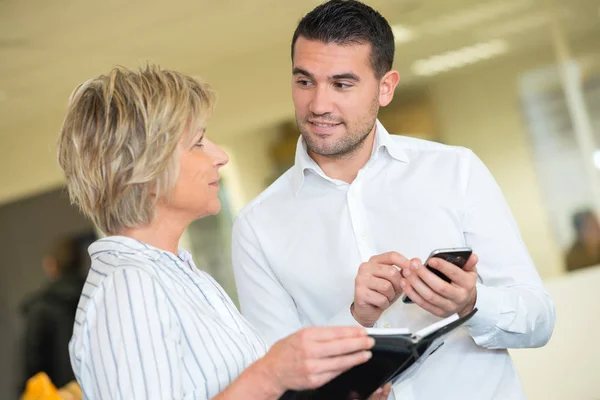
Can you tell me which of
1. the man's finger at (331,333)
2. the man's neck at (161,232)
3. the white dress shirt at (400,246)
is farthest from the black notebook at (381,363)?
the white dress shirt at (400,246)

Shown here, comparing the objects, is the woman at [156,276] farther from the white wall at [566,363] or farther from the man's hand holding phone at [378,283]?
the white wall at [566,363]

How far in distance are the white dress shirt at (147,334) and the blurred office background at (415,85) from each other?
3.96 metres

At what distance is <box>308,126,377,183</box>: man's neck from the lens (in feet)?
7.12

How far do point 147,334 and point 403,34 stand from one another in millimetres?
5149

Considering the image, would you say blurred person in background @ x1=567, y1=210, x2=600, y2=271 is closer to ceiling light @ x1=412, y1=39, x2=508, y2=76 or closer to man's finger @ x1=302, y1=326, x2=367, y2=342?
ceiling light @ x1=412, y1=39, x2=508, y2=76

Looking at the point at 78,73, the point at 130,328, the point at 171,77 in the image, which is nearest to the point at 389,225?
the point at 171,77

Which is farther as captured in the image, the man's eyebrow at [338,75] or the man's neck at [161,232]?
the man's eyebrow at [338,75]

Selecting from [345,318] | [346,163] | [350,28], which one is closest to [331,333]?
[345,318]

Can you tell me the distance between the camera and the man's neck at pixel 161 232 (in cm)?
148

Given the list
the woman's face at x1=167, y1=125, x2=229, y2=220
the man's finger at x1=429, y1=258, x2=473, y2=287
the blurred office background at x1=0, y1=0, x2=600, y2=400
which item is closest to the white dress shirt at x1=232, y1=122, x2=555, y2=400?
the man's finger at x1=429, y1=258, x2=473, y2=287

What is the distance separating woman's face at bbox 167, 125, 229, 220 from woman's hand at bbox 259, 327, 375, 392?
352 mm

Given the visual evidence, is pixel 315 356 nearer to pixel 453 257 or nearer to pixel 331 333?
pixel 331 333

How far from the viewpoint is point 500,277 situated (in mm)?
2004

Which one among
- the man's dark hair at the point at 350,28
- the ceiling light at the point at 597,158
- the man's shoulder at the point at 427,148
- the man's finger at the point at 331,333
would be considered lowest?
the ceiling light at the point at 597,158
